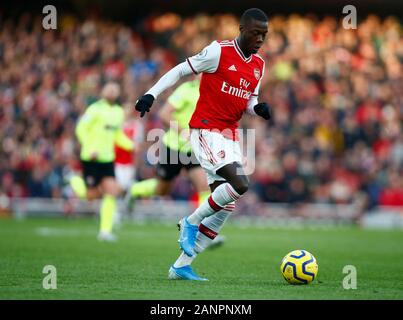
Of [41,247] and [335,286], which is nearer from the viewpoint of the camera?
[335,286]

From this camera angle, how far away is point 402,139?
2350 cm

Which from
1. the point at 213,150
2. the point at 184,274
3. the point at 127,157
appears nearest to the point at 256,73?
the point at 213,150

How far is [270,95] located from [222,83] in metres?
16.7

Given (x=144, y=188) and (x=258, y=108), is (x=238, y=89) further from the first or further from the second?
(x=144, y=188)

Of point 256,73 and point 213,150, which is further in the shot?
point 256,73

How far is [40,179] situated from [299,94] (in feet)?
26.4

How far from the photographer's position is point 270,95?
24.9 meters

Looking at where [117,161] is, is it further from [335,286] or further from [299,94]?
[335,286]

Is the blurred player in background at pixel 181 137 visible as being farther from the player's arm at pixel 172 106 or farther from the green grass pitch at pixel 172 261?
the green grass pitch at pixel 172 261

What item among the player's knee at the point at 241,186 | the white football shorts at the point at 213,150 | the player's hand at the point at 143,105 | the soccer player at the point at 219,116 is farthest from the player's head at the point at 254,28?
the player's knee at the point at 241,186

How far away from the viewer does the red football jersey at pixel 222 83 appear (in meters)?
8.29

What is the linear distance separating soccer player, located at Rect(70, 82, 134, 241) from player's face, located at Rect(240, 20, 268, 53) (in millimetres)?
6613

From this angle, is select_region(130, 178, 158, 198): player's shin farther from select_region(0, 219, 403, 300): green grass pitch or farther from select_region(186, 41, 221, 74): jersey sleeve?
select_region(186, 41, 221, 74): jersey sleeve
